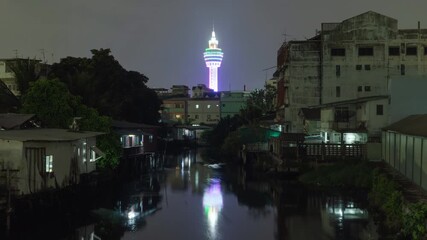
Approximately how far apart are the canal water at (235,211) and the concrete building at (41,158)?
138 inches

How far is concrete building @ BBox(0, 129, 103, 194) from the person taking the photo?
90.5ft

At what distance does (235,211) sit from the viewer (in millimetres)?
33062

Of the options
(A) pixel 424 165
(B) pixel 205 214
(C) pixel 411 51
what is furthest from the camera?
(C) pixel 411 51

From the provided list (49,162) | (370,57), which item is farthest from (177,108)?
(49,162)

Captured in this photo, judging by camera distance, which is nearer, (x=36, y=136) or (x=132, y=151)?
(x=36, y=136)

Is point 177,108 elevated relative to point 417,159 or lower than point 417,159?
elevated

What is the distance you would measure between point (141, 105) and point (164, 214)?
43.3 metres

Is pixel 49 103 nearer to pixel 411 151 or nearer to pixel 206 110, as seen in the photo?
pixel 411 151

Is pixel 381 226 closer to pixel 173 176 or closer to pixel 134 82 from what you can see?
pixel 173 176

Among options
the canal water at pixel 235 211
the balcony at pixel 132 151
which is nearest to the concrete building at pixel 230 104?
the balcony at pixel 132 151

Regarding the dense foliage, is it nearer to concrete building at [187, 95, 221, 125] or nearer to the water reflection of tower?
the water reflection of tower

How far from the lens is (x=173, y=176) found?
52031 mm

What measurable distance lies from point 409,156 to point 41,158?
21.2 m

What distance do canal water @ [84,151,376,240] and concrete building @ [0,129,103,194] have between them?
3515mm
